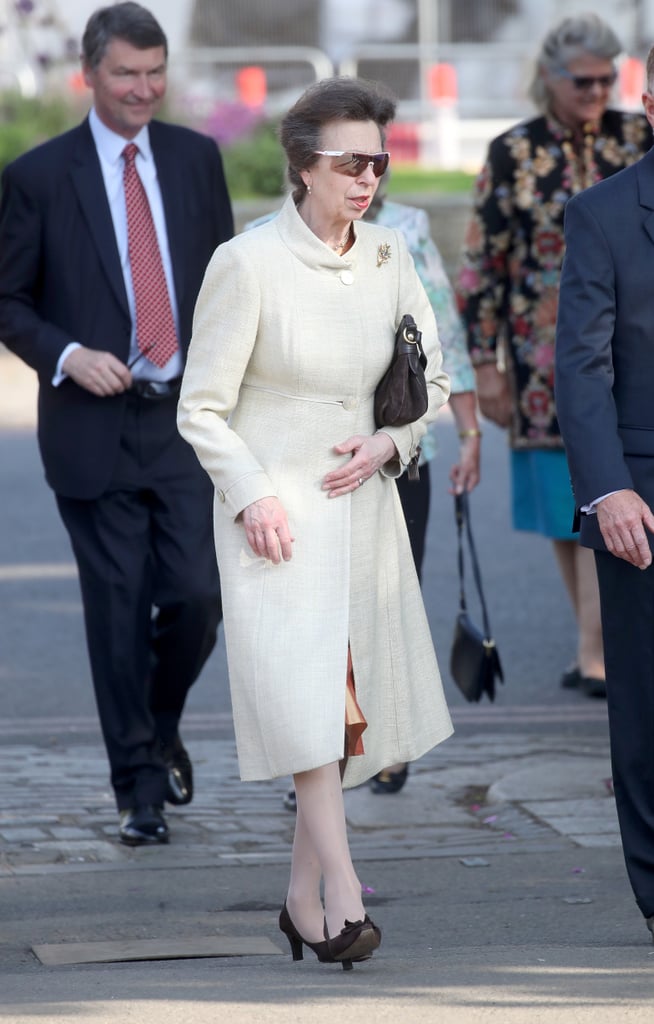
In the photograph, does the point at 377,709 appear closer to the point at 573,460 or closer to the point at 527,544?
the point at 573,460

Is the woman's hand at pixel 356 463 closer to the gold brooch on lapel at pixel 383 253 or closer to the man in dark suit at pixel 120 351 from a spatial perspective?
the gold brooch on lapel at pixel 383 253

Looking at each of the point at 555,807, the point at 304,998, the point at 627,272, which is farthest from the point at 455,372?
the point at 304,998

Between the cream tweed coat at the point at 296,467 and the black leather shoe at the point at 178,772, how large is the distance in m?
1.60

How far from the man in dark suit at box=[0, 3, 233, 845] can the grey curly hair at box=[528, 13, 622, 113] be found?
1727 mm

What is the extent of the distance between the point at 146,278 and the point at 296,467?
1.51 m

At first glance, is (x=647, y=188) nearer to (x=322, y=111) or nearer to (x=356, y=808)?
(x=322, y=111)

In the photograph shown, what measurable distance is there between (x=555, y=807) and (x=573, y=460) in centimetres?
191

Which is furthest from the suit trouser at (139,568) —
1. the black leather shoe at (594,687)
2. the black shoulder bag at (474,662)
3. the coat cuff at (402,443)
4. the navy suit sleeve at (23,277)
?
the black leather shoe at (594,687)

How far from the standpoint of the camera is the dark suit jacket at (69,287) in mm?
5340

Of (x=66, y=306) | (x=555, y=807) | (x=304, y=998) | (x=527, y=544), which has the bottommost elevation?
(x=527, y=544)

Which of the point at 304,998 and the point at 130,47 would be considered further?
the point at 130,47

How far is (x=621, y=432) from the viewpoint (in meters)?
4.11

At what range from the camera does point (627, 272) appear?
4.04 meters

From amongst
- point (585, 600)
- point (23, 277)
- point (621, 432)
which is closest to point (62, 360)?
point (23, 277)
